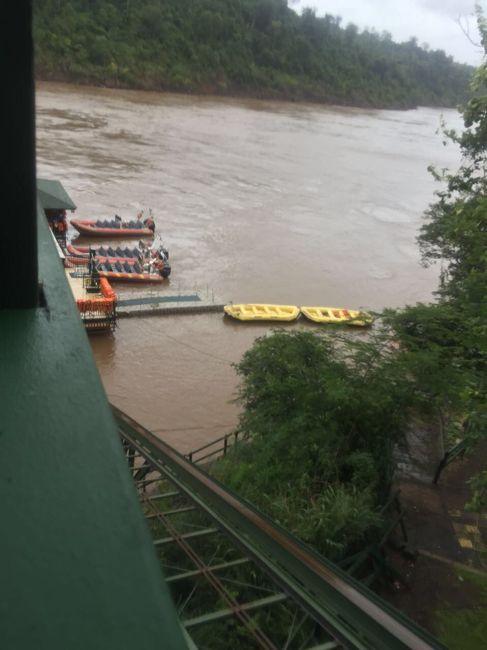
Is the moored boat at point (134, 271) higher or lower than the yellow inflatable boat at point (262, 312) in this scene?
higher

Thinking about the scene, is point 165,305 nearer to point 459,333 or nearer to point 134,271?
point 134,271

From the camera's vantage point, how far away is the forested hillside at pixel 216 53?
172 ft

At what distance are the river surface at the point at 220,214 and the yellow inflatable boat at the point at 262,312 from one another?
366 mm

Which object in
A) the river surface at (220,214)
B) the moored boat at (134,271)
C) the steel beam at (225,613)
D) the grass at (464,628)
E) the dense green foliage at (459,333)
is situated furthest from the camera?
the moored boat at (134,271)

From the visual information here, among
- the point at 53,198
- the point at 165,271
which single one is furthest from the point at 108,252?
the point at 53,198

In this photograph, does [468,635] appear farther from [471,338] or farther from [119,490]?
[119,490]

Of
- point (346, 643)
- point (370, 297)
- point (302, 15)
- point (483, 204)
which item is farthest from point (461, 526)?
point (302, 15)

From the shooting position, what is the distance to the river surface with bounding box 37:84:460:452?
14.5m

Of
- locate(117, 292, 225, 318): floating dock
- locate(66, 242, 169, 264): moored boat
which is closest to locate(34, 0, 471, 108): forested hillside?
locate(66, 242, 169, 264): moored boat

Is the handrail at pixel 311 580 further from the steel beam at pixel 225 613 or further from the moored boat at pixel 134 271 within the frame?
the moored boat at pixel 134 271

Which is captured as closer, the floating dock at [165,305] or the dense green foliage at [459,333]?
the dense green foliage at [459,333]

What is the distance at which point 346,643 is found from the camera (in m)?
1.70

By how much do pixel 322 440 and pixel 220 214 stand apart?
2092 cm

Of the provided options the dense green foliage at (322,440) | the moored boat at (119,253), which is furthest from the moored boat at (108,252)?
the dense green foliage at (322,440)
